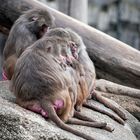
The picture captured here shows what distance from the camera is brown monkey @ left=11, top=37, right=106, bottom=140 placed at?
488 centimetres

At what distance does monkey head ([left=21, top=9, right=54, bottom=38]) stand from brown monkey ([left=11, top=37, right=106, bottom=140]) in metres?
0.95

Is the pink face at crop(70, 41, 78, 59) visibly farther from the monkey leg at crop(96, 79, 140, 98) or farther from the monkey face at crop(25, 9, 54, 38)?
the monkey leg at crop(96, 79, 140, 98)

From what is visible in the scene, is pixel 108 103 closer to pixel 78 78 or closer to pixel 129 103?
pixel 129 103

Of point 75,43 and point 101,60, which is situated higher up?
point 75,43

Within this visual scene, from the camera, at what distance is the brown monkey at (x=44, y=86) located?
4883 mm

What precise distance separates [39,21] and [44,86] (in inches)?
50.4

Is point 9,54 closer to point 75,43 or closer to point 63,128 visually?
point 75,43

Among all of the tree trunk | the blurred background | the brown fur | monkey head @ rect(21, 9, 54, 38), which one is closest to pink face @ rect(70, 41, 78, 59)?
the brown fur

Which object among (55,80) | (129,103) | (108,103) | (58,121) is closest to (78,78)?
(55,80)

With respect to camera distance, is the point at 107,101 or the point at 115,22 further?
the point at 115,22

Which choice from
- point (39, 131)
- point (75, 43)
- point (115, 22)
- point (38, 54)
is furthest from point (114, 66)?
point (115, 22)

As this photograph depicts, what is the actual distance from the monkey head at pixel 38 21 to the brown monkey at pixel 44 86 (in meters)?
0.95

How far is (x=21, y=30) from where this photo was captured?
6.19 m

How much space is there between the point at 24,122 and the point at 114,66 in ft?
6.76
